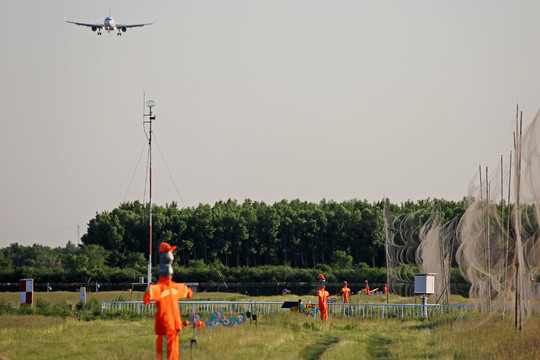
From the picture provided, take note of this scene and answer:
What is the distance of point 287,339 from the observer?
23.8 meters

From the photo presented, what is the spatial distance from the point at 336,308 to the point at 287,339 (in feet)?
39.7

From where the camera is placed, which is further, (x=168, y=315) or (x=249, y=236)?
(x=249, y=236)

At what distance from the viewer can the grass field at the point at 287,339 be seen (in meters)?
19.4

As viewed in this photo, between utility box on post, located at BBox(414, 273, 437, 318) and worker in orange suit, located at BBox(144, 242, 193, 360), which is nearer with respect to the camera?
worker in orange suit, located at BBox(144, 242, 193, 360)

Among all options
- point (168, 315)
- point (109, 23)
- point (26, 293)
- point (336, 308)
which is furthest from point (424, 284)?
point (109, 23)

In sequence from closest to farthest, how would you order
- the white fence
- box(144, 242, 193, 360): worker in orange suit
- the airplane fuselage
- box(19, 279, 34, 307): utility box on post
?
box(144, 242, 193, 360): worker in orange suit → the white fence → box(19, 279, 34, 307): utility box on post → the airplane fuselage

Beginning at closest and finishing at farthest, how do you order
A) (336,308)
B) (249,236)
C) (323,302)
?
(323,302)
(336,308)
(249,236)

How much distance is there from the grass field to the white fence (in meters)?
2.94

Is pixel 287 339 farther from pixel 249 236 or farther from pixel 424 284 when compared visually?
pixel 249 236

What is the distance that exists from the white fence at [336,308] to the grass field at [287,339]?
2943 mm

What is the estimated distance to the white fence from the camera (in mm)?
34344

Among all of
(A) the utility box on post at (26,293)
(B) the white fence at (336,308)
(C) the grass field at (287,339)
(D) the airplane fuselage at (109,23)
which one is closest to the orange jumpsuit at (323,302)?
(C) the grass field at (287,339)

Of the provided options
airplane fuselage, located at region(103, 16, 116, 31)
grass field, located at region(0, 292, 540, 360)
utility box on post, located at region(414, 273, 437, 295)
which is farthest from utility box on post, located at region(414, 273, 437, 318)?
airplane fuselage, located at region(103, 16, 116, 31)

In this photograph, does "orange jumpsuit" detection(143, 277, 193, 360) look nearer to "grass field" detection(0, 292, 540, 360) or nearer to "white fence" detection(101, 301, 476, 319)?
"grass field" detection(0, 292, 540, 360)
